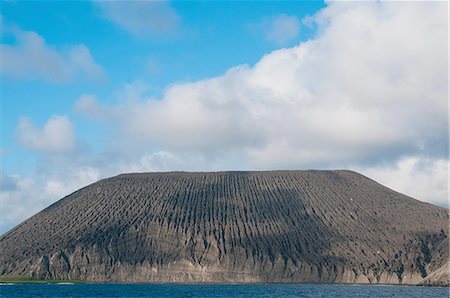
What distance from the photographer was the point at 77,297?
13475 cm

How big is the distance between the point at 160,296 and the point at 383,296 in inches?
1781

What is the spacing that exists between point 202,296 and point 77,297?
2427 cm

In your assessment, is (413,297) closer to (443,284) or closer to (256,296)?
(256,296)

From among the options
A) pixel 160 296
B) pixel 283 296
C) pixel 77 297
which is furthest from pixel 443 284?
pixel 77 297

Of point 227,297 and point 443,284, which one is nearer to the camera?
point 227,297

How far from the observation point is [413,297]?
137 m

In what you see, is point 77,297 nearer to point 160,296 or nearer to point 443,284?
point 160,296

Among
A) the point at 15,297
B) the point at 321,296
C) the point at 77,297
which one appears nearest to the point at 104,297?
the point at 77,297

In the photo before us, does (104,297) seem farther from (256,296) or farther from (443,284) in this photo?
(443,284)

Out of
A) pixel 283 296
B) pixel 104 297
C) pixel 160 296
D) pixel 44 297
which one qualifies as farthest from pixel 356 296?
pixel 44 297

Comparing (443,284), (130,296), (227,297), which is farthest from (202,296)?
(443,284)

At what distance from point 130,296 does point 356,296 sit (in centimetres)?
4533

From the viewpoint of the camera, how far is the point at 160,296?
14062 centimetres

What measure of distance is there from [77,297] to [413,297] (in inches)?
2590
